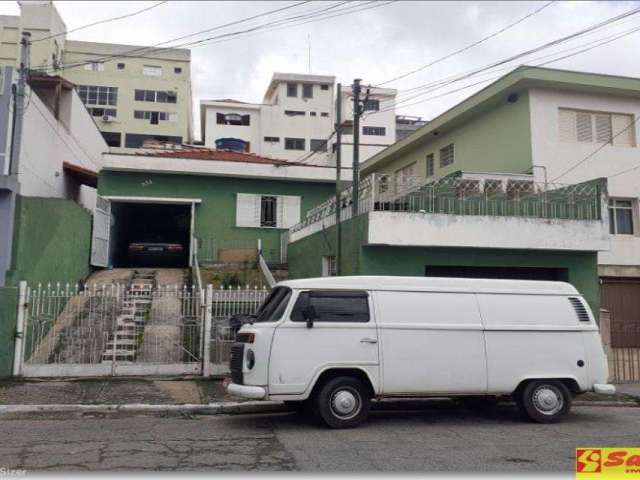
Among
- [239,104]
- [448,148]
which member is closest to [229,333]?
[448,148]

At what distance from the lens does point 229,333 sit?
37.2ft

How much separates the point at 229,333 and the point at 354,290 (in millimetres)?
4258

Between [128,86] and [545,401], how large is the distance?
49.8 m

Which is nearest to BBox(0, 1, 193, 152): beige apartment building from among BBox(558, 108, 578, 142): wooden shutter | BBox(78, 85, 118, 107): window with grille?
BBox(78, 85, 118, 107): window with grille

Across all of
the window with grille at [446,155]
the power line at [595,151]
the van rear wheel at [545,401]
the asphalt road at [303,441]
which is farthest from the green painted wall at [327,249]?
the power line at [595,151]

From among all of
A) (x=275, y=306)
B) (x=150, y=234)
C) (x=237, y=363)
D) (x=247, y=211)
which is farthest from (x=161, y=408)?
(x=150, y=234)

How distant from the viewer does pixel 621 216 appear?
18312 millimetres

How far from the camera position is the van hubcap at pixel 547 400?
8.07 meters

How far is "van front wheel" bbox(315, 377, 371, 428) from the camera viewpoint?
7.38 meters

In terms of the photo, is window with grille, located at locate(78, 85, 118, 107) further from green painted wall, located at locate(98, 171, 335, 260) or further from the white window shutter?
the white window shutter

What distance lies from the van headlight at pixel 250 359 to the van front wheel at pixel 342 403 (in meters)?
→ 0.92

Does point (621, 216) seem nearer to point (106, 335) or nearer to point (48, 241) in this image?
point (106, 335)

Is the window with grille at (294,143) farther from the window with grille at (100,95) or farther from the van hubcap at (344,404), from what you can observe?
the van hubcap at (344,404)

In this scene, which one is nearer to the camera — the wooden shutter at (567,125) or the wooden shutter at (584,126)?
the wooden shutter at (567,125)
